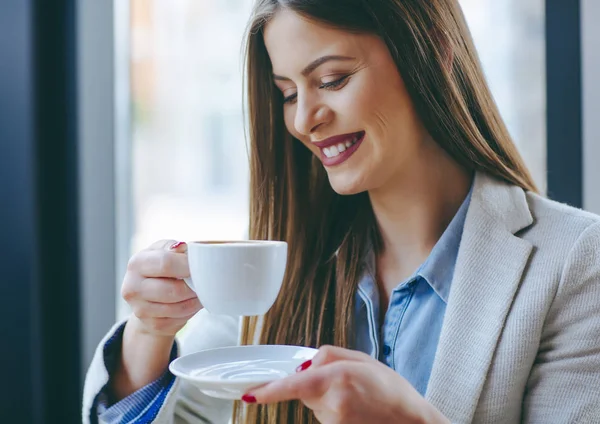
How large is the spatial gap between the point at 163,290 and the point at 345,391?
0.40 meters

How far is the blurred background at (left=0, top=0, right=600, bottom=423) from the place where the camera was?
145 centimetres

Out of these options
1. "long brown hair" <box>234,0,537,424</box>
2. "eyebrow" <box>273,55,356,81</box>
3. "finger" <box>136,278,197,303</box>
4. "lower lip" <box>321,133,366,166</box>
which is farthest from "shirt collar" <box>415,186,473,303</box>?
"finger" <box>136,278,197,303</box>

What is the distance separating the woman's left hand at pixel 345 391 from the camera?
0.71 meters

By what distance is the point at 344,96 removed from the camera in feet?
3.84

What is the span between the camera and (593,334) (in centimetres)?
108

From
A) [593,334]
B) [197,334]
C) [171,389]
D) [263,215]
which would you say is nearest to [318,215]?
[263,215]

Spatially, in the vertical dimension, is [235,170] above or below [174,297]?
above

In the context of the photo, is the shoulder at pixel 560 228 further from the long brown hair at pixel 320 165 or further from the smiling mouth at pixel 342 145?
the smiling mouth at pixel 342 145

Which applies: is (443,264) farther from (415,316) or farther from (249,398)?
(249,398)

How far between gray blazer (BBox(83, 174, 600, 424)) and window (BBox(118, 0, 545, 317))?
0.61 metres

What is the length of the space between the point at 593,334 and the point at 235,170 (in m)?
1.05

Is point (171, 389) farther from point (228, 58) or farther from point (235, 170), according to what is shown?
point (228, 58)

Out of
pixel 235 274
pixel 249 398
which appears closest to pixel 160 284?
pixel 235 274

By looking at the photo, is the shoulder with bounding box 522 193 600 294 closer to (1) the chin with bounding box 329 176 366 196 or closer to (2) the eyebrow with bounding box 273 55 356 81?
(1) the chin with bounding box 329 176 366 196
